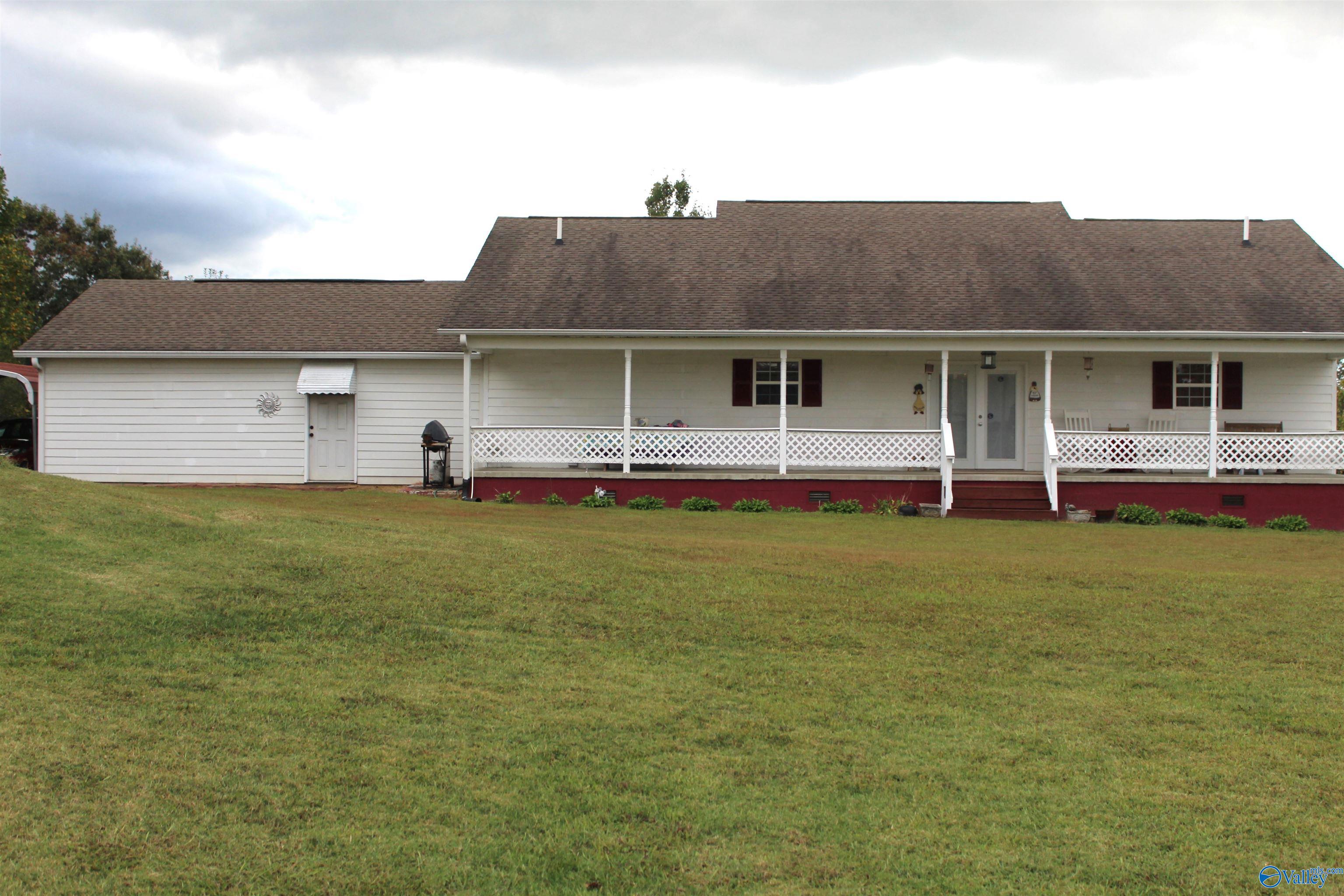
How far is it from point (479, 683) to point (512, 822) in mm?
2038

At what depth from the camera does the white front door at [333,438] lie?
68.1 feet

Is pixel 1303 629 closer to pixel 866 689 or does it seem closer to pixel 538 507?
pixel 866 689

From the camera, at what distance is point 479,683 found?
6.72m

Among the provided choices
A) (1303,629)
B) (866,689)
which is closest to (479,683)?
(866,689)

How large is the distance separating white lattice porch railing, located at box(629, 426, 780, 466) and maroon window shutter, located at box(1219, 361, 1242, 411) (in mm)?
8664

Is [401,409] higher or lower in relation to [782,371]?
lower

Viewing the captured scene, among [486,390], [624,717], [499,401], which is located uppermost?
[486,390]

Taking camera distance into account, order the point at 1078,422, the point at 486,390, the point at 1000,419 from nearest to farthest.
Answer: the point at 1078,422 → the point at 1000,419 → the point at 486,390

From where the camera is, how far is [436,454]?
67.4ft

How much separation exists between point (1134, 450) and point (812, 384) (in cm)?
575

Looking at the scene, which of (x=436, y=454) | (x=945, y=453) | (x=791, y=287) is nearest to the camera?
(x=945, y=453)

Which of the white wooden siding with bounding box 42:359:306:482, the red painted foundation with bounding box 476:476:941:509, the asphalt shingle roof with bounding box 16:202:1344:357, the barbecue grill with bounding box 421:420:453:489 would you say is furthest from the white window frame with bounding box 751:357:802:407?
the white wooden siding with bounding box 42:359:306:482

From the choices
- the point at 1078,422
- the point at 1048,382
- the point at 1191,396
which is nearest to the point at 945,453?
the point at 1048,382

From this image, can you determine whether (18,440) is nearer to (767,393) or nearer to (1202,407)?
(767,393)
